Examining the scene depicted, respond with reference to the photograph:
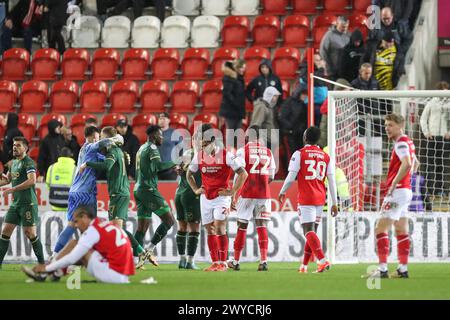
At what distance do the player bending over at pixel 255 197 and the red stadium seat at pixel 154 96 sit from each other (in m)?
6.82

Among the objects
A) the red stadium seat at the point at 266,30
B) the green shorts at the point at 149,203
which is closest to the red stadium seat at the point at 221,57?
the red stadium seat at the point at 266,30

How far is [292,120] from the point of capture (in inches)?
744

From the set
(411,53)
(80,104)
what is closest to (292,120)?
(411,53)

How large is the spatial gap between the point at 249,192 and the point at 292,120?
4.32 metres

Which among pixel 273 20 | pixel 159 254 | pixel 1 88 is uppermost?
pixel 273 20

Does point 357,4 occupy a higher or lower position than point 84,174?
higher

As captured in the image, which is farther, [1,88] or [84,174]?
[1,88]

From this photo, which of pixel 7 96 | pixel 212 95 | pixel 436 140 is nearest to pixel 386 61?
pixel 436 140

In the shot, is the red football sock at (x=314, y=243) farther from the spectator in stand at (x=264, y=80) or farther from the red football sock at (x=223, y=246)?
the spectator in stand at (x=264, y=80)

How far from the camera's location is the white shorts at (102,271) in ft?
35.8

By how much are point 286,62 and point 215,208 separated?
25.3 feet
